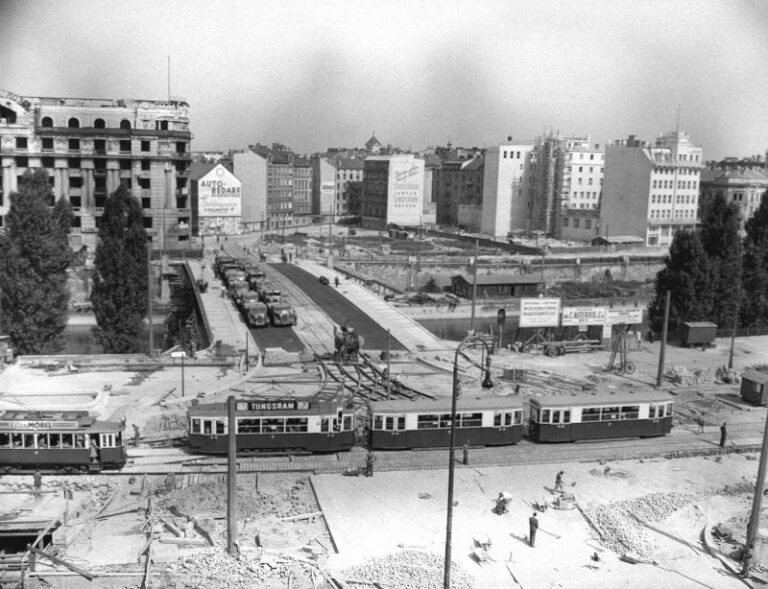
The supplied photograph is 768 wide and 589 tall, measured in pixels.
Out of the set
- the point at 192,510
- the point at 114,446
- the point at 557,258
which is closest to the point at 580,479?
the point at 192,510

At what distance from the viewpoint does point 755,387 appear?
2944 cm

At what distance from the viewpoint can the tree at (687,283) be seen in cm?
4131

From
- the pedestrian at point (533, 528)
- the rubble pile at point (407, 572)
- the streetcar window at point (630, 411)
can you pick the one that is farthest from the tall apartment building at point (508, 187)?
the rubble pile at point (407, 572)

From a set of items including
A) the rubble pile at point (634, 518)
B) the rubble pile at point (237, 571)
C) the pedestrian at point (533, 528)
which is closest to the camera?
the rubble pile at point (237, 571)

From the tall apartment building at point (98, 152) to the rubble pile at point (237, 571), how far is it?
51.5 meters

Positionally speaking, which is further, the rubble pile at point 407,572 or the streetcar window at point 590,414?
the streetcar window at point 590,414

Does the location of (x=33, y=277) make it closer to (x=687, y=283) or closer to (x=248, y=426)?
(x=248, y=426)

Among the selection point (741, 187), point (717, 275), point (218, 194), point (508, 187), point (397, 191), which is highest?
point (741, 187)

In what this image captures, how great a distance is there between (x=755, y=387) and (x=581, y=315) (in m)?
9.01

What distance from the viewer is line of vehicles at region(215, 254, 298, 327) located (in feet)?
131

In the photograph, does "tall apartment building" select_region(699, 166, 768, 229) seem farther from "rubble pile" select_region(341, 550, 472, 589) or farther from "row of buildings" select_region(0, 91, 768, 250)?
"rubble pile" select_region(341, 550, 472, 589)

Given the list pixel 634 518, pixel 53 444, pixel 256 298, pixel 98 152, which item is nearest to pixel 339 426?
pixel 53 444

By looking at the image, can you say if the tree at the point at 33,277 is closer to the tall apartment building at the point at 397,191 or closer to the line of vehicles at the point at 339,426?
the line of vehicles at the point at 339,426

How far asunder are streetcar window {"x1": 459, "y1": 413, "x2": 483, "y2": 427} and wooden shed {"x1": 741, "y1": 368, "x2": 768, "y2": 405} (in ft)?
40.7
